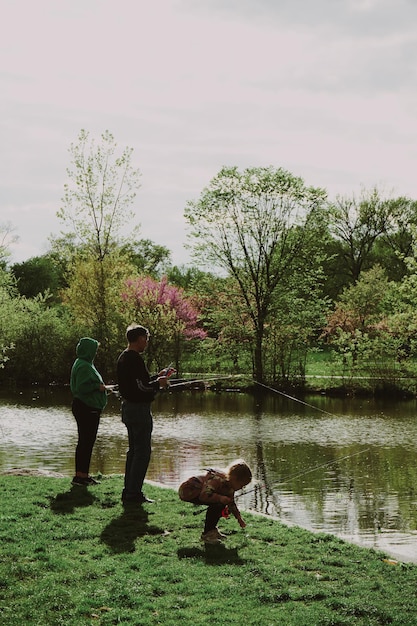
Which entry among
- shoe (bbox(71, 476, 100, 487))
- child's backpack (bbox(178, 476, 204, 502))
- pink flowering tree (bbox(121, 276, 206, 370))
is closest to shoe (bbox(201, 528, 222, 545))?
child's backpack (bbox(178, 476, 204, 502))

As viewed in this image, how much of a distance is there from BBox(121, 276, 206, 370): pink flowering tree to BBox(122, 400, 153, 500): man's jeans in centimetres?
2690

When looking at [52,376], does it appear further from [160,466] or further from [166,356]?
[160,466]

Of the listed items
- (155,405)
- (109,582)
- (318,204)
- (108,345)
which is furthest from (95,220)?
(109,582)

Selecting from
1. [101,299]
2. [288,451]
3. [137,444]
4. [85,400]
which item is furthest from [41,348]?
[137,444]

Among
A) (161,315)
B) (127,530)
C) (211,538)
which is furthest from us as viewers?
(161,315)

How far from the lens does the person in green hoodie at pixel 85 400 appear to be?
9766 millimetres

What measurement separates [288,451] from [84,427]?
7.88 m

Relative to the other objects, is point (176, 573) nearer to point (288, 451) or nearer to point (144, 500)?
point (144, 500)

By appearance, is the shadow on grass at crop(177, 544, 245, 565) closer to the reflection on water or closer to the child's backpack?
the child's backpack

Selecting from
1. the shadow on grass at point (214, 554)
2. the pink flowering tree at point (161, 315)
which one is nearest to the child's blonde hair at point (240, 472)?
the shadow on grass at point (214, 554)

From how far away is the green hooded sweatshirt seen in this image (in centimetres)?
975

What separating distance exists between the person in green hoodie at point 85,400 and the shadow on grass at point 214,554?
10.8ft

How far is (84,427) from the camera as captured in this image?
9883 mm

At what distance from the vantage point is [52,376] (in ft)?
128
